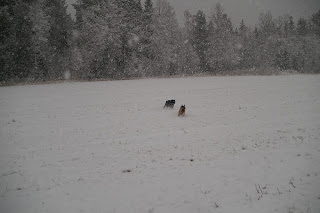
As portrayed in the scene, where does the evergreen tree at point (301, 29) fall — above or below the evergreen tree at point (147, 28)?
above

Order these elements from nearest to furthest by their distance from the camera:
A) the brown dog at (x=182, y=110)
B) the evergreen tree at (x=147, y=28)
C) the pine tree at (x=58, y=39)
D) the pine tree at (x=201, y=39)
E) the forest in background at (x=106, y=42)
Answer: the brown dog at (x=182, y=110) → the forest in background at (x=106, y=42) → the pine tree at (x=58, y=39) → the evergreen tree at (x=147, y=28) → the pine tree at (x=201, y=39)

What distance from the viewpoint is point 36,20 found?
3859 cm

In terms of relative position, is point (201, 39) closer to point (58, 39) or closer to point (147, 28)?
point (147, 28)

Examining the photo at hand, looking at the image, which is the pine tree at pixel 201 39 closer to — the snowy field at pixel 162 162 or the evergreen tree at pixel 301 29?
the evergreen tree at pixel 301 29

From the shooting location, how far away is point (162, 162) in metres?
8.49

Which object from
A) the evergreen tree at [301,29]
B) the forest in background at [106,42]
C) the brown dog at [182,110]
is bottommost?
the brown dog at [182,110]

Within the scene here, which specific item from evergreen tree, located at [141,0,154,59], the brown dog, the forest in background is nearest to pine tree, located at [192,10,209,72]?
the forest in background

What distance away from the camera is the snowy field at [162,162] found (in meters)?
6.18

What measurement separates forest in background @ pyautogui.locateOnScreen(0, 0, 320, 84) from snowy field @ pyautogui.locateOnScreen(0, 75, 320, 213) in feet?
92.5

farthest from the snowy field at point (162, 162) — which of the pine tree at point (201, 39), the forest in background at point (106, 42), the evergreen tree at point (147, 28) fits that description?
the pine tree at point (201, 39)

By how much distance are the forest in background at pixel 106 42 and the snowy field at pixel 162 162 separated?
28.2 meters

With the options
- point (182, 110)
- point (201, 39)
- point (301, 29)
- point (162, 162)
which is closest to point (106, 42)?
point (201, 39)

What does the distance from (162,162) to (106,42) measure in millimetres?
39169

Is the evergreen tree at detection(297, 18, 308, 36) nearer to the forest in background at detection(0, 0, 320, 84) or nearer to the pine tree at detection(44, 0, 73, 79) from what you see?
the forest in background at detection(0, 0, 320, 84)
